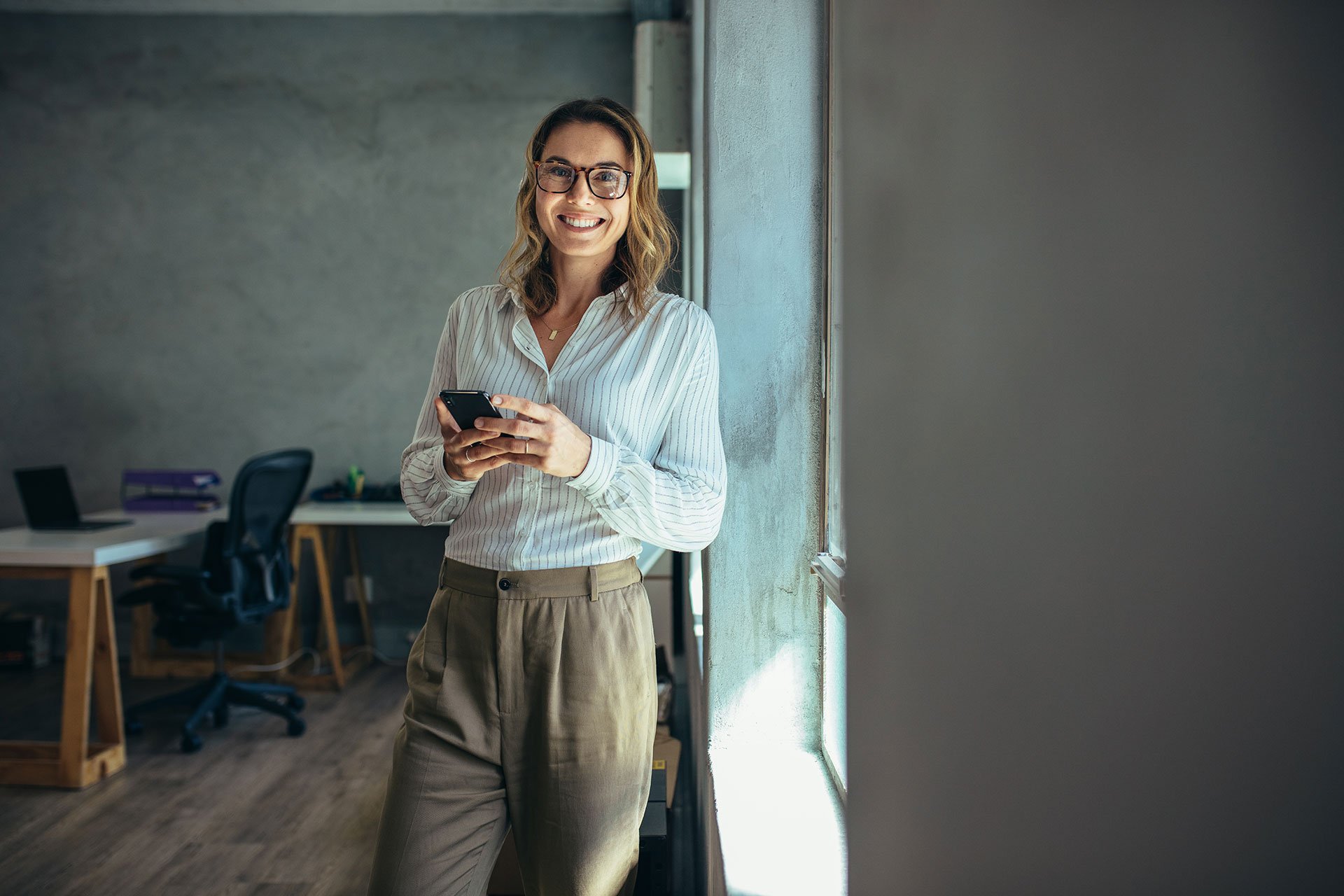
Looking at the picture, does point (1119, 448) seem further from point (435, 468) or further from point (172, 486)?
point (172, 486)

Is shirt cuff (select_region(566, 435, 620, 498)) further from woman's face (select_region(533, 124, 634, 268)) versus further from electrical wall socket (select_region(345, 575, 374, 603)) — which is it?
electrical wall socket (select_region(345, 575, 374, 603))

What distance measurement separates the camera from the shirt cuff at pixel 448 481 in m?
1.17

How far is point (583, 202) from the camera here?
1.20 meters

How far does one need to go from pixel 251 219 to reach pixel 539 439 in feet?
14.0

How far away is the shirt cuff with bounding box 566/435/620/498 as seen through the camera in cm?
106

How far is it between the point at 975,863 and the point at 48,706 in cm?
441

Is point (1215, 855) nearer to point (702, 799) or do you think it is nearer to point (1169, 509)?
point (1169, 509)

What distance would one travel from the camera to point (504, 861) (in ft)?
7.00

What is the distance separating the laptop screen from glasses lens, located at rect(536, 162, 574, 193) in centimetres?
344

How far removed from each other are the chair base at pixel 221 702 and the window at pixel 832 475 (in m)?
2.65

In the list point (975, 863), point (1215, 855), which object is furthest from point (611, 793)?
point (1215, 855)

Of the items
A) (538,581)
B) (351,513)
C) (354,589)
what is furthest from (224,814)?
(538,581)

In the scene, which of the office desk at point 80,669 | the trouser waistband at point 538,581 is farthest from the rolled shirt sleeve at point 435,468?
the office desk at point 80,669

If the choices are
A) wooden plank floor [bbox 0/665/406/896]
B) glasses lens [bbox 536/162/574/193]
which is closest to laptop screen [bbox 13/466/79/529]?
wooden plank floor [bbox 0/665/406/896]
